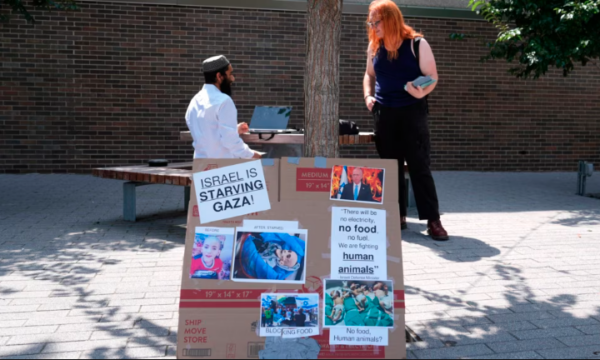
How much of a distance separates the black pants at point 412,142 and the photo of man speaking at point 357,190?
2794 millimetres

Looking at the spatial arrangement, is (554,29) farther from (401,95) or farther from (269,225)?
(269,225)

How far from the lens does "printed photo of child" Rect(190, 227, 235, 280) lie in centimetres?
308

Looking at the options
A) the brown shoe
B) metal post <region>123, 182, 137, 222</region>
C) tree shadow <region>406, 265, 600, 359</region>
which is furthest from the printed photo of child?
metal post <region>123, 182, 137, 222</region>

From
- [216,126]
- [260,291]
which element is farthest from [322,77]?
[216,126]

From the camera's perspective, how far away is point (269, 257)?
3096mm

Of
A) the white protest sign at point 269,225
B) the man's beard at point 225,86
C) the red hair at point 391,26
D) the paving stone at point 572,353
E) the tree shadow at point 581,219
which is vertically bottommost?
the paving stone at point 572,353

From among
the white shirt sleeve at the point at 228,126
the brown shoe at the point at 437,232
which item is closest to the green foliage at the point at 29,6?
the white shirt sleeve at the point at 228,126

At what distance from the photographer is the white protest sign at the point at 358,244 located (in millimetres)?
3133

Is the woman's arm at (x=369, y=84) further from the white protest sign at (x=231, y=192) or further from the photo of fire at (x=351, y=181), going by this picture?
the white protest sign at (x=231, y=192)

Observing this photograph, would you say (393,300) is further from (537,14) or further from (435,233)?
(537,14)

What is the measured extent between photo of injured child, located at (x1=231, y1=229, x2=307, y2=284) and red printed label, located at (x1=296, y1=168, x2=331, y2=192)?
0.25 meters

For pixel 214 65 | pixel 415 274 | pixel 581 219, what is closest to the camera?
pixel 415 274

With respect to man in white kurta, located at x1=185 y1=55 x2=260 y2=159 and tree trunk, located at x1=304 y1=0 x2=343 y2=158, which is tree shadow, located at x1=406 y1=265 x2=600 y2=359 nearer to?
tree trunk, located at x1=304 y1=0 x2=343 y2=158

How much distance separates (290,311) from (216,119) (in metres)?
2.68
